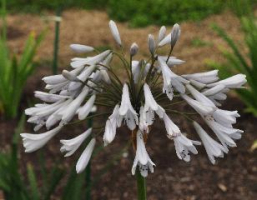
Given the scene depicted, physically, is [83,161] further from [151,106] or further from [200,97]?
[200,97]

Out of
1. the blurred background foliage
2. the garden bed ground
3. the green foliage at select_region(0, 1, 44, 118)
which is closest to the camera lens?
the garden bed ground

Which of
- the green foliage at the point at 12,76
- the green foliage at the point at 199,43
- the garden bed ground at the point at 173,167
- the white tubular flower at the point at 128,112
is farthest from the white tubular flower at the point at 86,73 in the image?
the green foliage at the point at 199,43

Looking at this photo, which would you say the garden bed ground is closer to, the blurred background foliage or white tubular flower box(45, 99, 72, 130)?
the blurred background foliage

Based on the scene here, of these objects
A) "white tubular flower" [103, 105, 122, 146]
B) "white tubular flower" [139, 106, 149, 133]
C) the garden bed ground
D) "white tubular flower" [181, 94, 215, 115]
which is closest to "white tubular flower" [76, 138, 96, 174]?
"white tubular flower" [103, 105, 122, 146]

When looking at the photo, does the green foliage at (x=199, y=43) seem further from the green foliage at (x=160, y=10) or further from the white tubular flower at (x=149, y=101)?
the white tubular flower at (x=149, y=101)

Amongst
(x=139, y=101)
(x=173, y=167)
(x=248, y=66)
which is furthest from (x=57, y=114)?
(x=248, y=66)

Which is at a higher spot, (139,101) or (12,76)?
(139,101)
